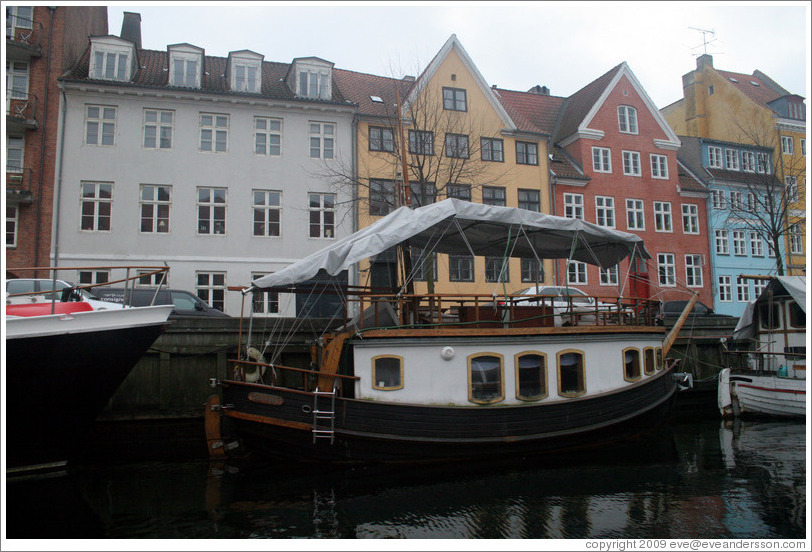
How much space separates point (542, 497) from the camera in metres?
9.33

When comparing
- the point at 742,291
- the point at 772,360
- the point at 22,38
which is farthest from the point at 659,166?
the point at 22,38

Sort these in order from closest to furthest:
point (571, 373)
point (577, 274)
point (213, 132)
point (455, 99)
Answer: point (571, 373), point (213, 132), point (455, 99), point (577, 274)

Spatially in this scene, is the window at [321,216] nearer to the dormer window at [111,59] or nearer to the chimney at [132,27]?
the dormer window at [111,59]

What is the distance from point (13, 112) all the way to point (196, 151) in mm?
6244

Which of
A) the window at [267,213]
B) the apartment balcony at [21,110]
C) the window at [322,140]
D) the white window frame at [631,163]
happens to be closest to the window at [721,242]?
the white window frame at [631,163]

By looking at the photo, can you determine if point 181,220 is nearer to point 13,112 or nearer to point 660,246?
point 13,112

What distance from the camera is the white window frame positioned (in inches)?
1174

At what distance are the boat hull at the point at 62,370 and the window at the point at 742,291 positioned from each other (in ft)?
97.4

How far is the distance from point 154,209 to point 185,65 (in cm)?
606

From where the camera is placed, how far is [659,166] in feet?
100

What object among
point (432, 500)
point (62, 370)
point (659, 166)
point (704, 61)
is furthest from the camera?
point (704, 61)

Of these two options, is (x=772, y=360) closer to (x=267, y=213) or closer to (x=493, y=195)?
(x=493, y=195)

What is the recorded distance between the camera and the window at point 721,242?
30984 millimetres

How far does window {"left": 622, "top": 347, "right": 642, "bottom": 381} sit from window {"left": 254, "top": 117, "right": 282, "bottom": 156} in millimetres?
16337
